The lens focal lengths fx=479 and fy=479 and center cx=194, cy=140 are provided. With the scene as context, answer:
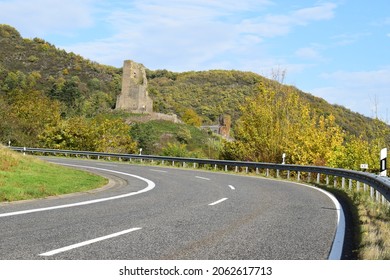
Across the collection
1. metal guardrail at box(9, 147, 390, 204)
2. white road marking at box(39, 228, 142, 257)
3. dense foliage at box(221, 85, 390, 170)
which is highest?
dense foliage at box(221, 85, 390, 170)

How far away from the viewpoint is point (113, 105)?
123375 mm

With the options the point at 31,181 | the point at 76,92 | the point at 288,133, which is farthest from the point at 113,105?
the point at 31,181

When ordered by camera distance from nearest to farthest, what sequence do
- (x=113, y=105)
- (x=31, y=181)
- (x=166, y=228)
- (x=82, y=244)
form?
(x=82, y=244) < (x=166, y=228) < (x=31, y=181) < (x=113, y=105)

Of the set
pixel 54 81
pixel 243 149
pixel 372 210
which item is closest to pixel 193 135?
pixel 54 81

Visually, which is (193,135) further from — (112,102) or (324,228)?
(324,228)

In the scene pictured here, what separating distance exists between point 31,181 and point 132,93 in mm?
99044

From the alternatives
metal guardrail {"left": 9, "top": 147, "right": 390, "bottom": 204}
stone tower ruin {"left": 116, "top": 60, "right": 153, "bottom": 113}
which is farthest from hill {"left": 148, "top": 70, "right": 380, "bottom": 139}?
metal guardrail {"left": 9, "top": 147, "right": 390, "bottom": 204}

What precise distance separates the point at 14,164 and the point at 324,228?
1283 cm

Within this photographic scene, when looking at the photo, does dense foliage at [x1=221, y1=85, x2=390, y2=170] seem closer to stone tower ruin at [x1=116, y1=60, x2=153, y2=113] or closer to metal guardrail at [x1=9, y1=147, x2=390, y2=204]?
metal guardrail at [x1=9, y1=147, x2=390, y2=204]

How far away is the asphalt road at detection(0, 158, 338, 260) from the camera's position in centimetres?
600

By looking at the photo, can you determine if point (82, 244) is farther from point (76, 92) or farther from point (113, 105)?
point (113, 105)

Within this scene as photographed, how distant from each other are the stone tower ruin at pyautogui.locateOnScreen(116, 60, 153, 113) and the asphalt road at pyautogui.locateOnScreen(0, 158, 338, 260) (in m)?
99.6

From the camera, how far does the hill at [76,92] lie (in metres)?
65.1

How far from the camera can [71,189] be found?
45.8 ft
